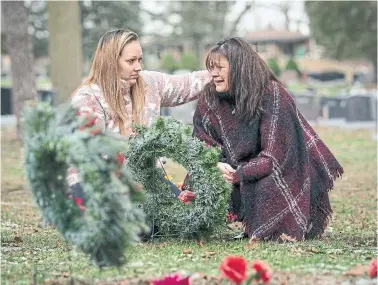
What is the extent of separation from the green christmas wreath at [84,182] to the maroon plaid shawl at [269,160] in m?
2.31

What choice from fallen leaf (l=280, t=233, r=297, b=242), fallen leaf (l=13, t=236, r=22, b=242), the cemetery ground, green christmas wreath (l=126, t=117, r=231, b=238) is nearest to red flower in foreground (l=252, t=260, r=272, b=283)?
the cemetery ground

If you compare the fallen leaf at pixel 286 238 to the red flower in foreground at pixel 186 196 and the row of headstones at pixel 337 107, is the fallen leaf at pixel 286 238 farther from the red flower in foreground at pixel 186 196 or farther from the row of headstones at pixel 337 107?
the row of headstones at pixel 337 107

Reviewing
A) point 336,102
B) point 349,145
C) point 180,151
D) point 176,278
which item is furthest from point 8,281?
point 336,102

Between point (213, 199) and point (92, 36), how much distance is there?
24.7m

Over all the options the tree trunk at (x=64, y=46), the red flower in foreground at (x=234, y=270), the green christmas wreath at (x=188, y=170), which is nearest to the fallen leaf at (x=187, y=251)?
the green christmas wreath at (x=188, y=170)

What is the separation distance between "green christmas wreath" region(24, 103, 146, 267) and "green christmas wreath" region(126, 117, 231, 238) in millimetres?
1813

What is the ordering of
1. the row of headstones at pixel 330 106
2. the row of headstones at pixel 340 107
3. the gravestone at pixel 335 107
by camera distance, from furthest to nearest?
the gravestone at pixel 335 107 < the row of headstones at pixel 340 107 < the row of headstones at pixel 330 106

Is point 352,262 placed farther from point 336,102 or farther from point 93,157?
point 336,102

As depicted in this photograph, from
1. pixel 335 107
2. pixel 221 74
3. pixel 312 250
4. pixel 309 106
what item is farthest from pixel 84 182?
pixel 335 107

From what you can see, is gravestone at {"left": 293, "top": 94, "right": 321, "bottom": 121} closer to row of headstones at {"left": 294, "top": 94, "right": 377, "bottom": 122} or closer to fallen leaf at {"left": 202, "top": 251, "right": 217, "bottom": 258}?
row of headstones at {"left": 294, "top": 94, "right": 377, "bottom": 122}

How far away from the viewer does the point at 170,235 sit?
681 centimetres

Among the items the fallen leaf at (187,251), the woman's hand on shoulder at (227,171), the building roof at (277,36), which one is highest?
the building roof at (277,36)

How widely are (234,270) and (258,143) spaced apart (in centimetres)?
283

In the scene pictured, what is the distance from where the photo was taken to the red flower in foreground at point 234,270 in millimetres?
4273
